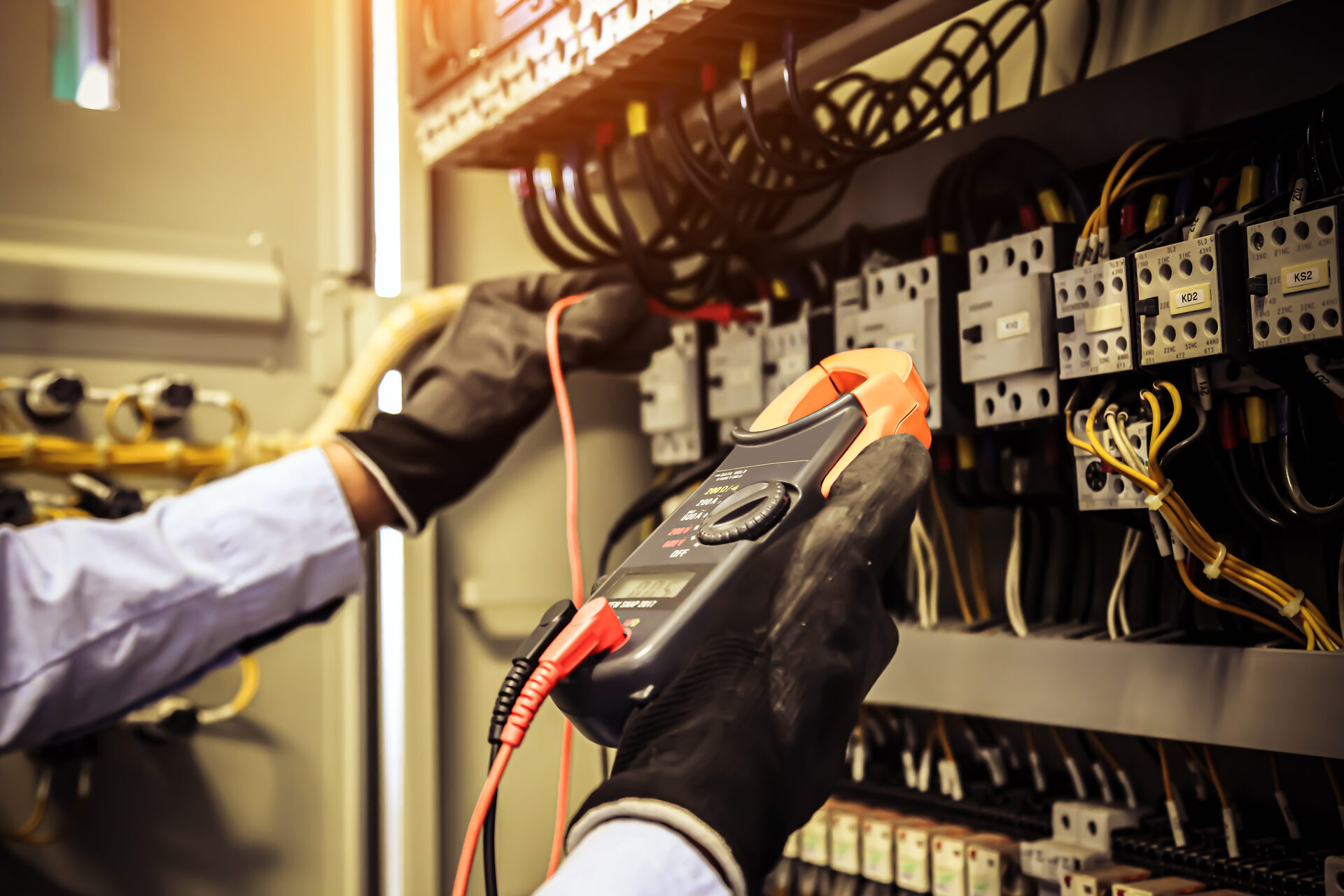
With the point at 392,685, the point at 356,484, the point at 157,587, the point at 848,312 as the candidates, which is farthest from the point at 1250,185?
the point at 392,685

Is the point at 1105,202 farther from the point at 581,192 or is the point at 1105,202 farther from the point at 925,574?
the point at 581,192

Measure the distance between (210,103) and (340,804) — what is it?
0.91m

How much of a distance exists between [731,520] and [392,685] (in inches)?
34.4

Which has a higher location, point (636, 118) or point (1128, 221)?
point (636, 118)

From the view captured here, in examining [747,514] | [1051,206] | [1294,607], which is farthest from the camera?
[1051,206]

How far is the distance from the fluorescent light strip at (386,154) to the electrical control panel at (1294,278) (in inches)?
40.4

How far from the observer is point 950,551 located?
1.06 meters

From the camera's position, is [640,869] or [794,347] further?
[794,347]

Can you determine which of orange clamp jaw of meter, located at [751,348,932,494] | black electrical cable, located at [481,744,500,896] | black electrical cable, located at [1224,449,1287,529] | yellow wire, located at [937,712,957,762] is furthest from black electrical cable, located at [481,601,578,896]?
yellow wire, located at [937,712,957,762]

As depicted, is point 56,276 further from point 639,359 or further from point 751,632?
point 751,632

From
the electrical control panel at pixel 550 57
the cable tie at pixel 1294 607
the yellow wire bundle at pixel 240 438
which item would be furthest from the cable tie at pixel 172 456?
the cable tie at pixel 1294 607

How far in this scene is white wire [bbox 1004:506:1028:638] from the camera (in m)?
0.94

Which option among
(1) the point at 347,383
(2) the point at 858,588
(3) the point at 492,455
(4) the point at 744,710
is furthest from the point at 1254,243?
(1) the point at 347,383

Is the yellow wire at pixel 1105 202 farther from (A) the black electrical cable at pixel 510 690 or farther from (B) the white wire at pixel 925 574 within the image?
(A) the black electrical cable at pixel 510 690
